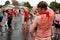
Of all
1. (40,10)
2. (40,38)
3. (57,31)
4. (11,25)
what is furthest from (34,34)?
(11,25)

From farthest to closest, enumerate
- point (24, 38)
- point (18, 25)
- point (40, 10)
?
point (18, 25) → point (24, 38) → point (40, 10)

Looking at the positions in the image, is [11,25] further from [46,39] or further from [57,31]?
[46,39]

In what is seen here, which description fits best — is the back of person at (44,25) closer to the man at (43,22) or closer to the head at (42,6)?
the man at (43,22)

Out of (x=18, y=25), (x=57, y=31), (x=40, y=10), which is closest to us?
(x=40, y=10)

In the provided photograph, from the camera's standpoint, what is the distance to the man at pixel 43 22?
6.50 m

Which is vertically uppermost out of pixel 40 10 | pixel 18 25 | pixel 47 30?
pixel 40 10

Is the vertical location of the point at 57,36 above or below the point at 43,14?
below

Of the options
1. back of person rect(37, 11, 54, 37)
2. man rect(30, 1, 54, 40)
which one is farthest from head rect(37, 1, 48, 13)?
back of person rect(37, 11, 54, 37)

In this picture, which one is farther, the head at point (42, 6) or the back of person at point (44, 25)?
the back of person at point (44, 25)

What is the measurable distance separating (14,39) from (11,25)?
4.97m

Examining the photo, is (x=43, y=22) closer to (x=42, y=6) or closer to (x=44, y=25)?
(x=44, y=25)

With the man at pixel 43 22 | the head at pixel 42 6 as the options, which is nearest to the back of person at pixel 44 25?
the man at pixel 43 22

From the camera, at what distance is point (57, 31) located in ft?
41.0

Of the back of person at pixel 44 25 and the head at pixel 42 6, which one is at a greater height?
the head at pixel 42 6
